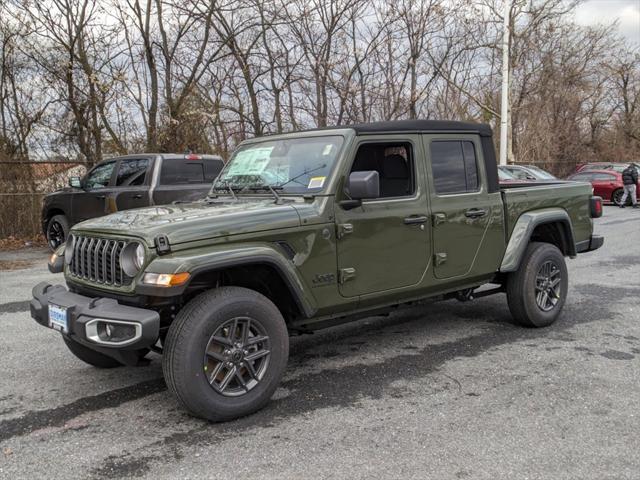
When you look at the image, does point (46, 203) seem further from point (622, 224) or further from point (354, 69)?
point (622, 224)

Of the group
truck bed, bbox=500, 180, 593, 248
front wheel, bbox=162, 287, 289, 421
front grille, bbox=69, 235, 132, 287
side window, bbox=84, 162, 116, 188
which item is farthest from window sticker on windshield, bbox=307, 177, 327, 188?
side window, bbox=84, 162, 116, 188

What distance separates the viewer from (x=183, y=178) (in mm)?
10453

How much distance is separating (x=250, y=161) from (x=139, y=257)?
1725mm

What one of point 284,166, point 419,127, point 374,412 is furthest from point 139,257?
point 419,127

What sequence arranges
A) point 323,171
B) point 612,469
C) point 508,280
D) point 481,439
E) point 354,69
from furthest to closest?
point 354,69
point 508,280
point 323,171
point 481,439
point 612,469

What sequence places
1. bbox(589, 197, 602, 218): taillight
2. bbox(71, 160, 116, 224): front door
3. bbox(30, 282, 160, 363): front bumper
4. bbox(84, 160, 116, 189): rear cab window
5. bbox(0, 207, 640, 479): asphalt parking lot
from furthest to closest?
bbox(84, 160, 116, 189): rear cab window
bbox(71, 160, 116, 224): front door
bbox(589, 197, 602, 218): taillight
bbox(30, 282, 160, 363): front bumper
bbox(0, 207, 640, 479): asphalt parking lot

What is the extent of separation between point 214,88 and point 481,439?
52.0 ft

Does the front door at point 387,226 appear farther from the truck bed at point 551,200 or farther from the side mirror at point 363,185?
the truck bed at point 551,200

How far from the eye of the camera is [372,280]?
14.6 ft

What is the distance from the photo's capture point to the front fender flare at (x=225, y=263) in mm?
3478

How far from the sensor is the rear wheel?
11.6 m

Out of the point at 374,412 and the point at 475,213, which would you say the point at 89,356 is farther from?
the point at 475,213

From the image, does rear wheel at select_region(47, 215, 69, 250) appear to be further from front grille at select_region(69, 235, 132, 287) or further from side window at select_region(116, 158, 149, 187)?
front grille at select_region(69, 235, 132, 287)

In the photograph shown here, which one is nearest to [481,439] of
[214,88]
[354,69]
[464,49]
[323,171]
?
[323,171]
